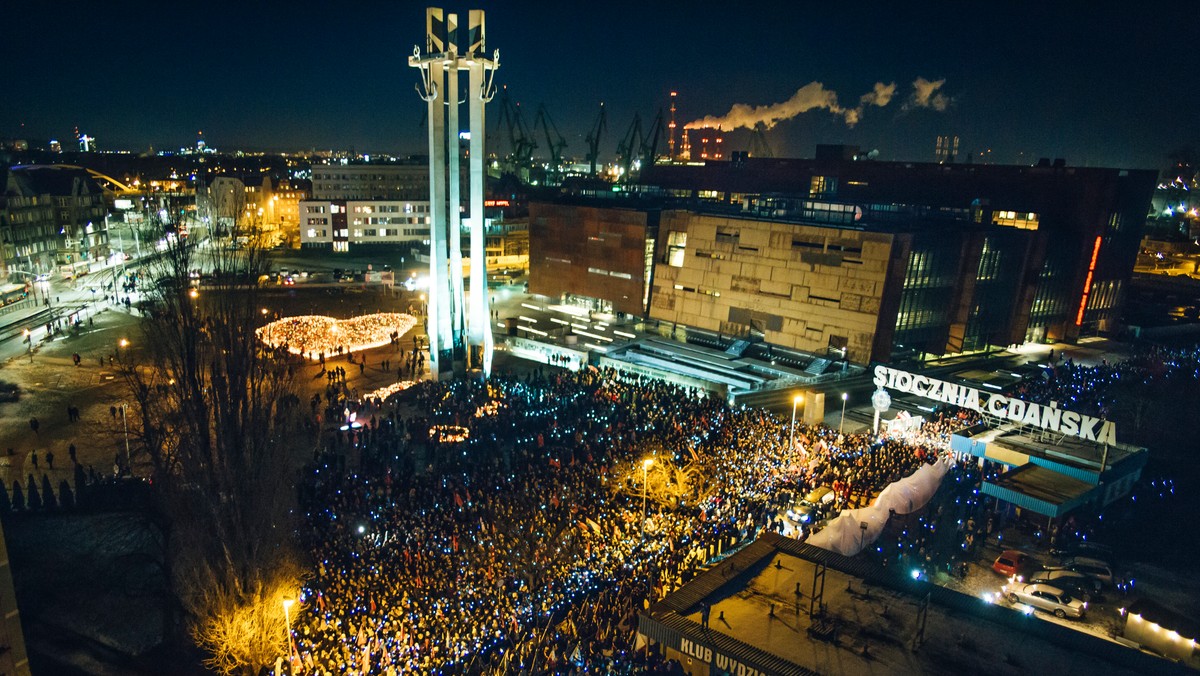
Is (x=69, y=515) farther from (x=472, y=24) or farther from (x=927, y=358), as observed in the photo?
(x=927, y=358)

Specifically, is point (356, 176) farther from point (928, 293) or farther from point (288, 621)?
point (288, 621)

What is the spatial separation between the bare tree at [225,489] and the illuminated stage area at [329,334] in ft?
59.2

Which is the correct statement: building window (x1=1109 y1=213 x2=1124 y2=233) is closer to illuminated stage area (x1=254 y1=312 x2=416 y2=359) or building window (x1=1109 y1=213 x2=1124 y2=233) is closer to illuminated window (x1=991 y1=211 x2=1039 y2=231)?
illuminated window (x1=991 y1=211 x2=1039 y2=231)

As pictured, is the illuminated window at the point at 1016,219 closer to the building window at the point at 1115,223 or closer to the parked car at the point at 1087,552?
the building window at the point at 1115,223

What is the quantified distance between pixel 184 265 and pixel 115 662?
7975 millimetres

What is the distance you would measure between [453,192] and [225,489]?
18708 millimetres

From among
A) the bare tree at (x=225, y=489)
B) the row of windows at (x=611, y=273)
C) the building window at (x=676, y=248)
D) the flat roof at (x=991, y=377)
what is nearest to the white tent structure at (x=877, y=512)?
the bare tree at (x=225, y=489)

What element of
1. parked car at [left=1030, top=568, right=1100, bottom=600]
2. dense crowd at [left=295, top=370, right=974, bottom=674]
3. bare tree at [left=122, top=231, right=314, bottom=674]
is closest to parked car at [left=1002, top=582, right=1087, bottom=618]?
parked car at [left=1030, top=568, right=1100, bottom=600]

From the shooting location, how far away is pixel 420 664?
11594 mm

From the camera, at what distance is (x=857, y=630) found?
1183cm

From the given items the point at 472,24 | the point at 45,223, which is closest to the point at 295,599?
the point at 472,24

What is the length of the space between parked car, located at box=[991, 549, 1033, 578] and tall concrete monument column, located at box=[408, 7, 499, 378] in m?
20.8

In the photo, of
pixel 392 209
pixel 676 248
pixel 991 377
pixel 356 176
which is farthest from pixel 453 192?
pixel 356 176

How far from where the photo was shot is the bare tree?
510 inches
